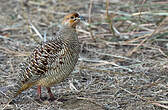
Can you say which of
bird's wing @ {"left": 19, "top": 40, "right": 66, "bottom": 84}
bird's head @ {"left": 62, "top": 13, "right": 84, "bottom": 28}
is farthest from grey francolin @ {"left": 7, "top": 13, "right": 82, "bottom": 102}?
bird's head @ {"left": 62, "top": 13, "right": 84, "bottom": 28}

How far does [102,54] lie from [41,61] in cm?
206

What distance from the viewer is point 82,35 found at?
7.13 m

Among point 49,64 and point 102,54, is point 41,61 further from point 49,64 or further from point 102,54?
point 102,54

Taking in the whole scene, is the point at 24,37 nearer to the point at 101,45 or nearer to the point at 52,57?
the point at 101,45

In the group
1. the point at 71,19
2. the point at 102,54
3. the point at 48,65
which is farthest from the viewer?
the point at 102,54

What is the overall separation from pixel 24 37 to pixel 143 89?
3.02 m

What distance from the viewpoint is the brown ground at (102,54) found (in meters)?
4.74

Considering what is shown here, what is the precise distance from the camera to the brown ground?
4.74m

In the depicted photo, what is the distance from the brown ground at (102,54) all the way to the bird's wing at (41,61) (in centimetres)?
43

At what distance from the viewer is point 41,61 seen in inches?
174

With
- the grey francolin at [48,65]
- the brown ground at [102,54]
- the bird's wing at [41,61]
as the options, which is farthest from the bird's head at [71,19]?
the brown ground at [102,54]

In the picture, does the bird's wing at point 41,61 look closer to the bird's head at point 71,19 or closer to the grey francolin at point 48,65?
the grey francolin at point 48,65

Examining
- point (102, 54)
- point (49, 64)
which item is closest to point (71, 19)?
point (49, 64)

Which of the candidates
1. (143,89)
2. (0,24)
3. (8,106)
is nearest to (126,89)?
(143,89)
